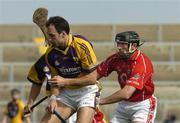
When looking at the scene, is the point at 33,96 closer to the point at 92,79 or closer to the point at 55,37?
the point at 92,79

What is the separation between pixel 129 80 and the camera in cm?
1016

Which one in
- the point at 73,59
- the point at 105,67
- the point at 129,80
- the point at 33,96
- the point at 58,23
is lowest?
the point at 33,96

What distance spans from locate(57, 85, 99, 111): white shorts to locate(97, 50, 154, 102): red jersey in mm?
263

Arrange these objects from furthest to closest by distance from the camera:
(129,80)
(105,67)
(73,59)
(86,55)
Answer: (105,67) → (129,80) → (73,59) → (86,55)

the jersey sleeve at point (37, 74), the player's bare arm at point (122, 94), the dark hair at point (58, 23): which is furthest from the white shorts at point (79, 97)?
the dark hair at point (58, 23)

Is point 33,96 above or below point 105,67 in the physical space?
below

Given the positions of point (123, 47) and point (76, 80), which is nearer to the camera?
point (76, 80)

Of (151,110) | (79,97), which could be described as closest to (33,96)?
(79,97)

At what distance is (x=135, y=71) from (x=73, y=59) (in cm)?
78

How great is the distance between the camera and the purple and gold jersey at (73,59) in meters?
9.93

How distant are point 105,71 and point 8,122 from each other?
8659 millimetres

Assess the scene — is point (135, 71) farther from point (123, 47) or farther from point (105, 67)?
point (105, 67)

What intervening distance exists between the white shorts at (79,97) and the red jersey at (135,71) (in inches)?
10.3

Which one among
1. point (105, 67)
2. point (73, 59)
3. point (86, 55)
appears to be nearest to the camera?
point (86, 55)
